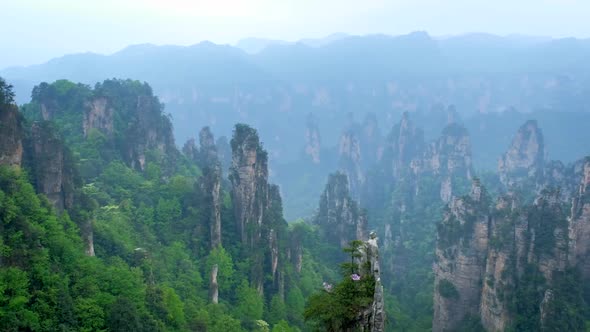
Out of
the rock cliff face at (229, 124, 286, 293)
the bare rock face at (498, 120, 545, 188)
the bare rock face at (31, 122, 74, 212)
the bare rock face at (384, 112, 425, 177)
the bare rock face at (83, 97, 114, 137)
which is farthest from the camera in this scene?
the bare rock face at (384, 112, 425, 177)

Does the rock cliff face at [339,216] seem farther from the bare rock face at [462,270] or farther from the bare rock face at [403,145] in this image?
the bare rock face at [403,145]

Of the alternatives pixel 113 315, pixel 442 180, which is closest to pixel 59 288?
pixel 113 315

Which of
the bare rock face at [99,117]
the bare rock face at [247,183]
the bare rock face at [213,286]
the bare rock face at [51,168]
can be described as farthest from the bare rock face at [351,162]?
the bare rock face at [51,168]

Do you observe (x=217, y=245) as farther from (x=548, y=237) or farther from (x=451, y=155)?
(x=451, y=155)

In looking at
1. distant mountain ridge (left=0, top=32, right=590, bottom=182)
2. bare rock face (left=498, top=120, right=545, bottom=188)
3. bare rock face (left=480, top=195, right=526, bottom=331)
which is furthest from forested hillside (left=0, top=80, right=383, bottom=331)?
distant mountain ridge (left=0, top=32, right=590, bottom=182)

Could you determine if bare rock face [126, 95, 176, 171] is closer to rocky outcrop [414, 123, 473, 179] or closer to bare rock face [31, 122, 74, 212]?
bare rock face [31, 122, 74, 212]

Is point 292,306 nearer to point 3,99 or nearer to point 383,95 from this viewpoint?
point 3,99
